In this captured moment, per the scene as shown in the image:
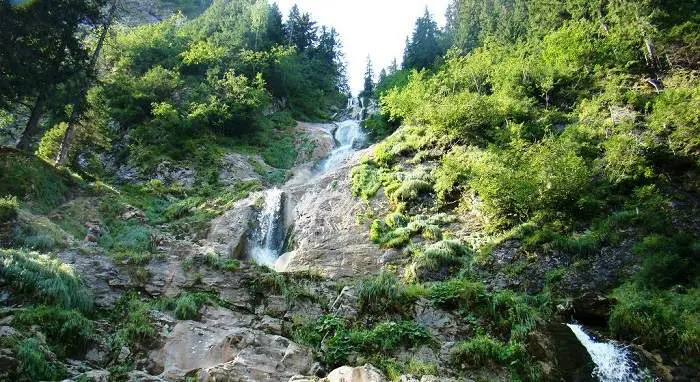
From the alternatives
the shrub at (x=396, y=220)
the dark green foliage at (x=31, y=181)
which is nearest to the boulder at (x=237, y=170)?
the dark green foliage at (x=31, y=181)

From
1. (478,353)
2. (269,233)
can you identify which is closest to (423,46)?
(269,233)

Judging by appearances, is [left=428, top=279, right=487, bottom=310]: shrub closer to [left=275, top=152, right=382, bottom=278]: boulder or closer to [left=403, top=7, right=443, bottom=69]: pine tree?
[left=275, top=152, right=382, bottom=278]: boulder

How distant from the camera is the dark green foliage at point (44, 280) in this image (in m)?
10.0

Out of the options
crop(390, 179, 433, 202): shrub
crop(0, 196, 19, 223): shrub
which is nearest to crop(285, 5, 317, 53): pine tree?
crop(390, 179, 433, 202): shrub

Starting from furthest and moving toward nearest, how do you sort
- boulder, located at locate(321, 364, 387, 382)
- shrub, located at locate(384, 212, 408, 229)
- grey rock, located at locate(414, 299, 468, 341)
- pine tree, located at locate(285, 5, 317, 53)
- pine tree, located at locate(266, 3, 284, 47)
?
pine tree, located at locate(285, 5, 317, 53) < pine tree, located at locate(266, 3, 284, 47) < shrub, located at locate(384, 212, 408, 229) < grey rock, located at locate(414, 299, 468, 341) < boulder, located at locate(321, 364, 387, 382)

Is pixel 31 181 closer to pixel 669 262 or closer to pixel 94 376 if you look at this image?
pixel 94 376

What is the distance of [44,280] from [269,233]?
13.6 m

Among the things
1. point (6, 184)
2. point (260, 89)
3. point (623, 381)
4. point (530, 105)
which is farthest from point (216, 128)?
point (623, 381)

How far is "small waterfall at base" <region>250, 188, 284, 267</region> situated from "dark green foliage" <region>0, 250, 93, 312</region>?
430 inches

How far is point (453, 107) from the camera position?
83.1 feet

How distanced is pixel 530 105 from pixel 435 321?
63.5 feet

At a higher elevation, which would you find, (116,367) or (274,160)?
(274,160)

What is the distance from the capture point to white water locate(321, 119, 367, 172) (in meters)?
35.6

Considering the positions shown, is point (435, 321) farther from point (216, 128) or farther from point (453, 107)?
point (216, 128)
